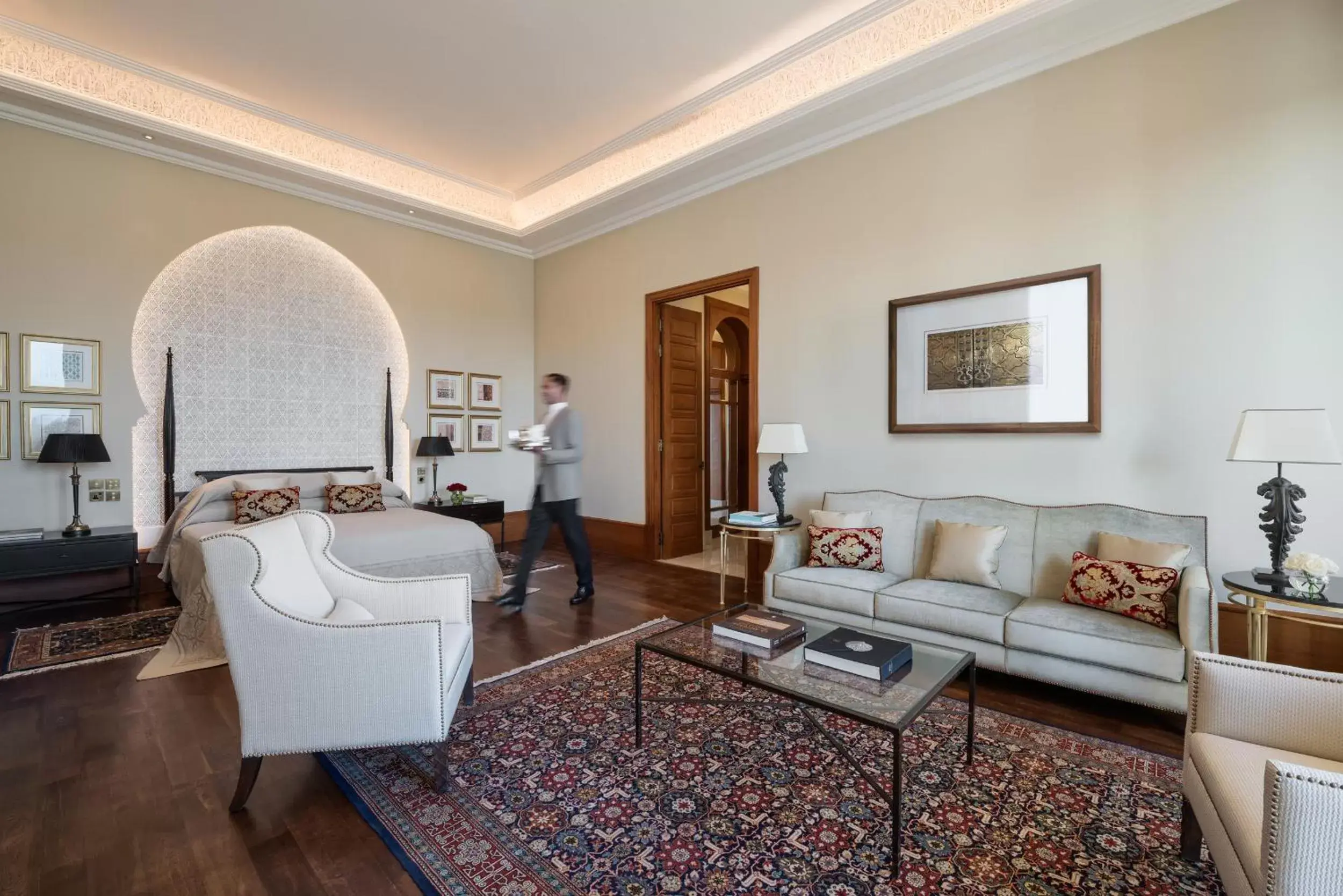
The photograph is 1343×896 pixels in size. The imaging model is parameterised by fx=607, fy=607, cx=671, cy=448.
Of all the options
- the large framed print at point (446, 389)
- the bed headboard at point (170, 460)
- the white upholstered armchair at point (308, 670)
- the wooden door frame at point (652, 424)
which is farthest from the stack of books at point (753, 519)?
the bed headboard at point (170, 460)

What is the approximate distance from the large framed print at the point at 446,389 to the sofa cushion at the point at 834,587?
13.8ft

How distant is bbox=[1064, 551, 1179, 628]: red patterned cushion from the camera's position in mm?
2719

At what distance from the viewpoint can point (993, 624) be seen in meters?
2.92

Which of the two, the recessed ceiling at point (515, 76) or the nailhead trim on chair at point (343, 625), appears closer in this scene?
the nailhead trim on chair at point (343, 625)

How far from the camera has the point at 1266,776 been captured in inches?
41.5

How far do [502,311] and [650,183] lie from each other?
8.24 ft

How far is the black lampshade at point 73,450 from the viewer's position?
3.99 m

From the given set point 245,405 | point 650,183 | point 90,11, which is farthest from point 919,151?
point 245,405

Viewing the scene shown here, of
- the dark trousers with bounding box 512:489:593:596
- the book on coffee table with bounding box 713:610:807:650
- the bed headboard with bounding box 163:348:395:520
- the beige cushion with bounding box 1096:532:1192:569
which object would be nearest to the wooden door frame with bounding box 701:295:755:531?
the dark trousers with bounding box 512:489:593:596

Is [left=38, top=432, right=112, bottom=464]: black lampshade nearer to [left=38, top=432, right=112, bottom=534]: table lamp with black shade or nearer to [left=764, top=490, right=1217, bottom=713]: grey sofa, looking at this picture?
[left=38, top=432, right=112, bottom=534]: table lamp with black shade

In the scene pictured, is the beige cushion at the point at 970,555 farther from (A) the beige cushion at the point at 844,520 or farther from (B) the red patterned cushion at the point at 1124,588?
(A) the beige cushion at the point at 844,520

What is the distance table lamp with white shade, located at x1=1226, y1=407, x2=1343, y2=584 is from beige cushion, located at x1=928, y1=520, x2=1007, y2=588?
3.43ft

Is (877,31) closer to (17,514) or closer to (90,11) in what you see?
(90,11)

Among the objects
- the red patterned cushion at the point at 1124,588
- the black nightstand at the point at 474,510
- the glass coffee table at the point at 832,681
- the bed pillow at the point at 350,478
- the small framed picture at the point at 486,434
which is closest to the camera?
the glass coffee table at the point at 832,681
